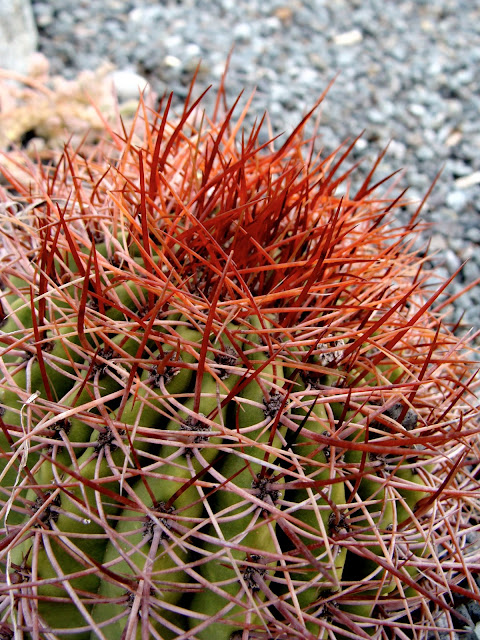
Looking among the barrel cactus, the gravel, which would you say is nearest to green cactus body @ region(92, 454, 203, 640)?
the barrel cactus

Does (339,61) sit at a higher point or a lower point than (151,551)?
higher

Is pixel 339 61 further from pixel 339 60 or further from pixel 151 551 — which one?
pixel 151 551

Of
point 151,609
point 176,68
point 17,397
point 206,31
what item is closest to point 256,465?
point 151,609

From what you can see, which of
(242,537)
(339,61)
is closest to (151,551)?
(242,537)

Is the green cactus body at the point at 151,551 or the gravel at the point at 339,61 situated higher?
the gravel at the point at 339,61

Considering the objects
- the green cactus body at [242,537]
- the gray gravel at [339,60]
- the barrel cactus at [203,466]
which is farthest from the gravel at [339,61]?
the green cactus body at [242,537]

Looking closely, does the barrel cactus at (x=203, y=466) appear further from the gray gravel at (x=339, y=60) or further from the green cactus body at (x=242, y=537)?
the gray gravel at (x=339, y=60)

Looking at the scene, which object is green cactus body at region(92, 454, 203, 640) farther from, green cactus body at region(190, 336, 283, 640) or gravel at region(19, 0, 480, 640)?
gravel at region(19, 0, 480, 640)

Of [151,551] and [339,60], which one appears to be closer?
[151,551]

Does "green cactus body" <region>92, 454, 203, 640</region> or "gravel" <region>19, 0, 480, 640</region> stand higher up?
"gravel" <region>19, 0, 480, 640</region>

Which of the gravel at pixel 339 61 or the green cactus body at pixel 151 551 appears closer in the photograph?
the green cactus body at pixel 151 551
